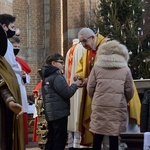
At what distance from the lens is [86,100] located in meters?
7.10

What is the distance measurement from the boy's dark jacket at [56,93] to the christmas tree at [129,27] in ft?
12.6

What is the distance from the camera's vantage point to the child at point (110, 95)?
5.80m

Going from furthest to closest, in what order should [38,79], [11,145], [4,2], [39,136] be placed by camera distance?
[38,79]
[4,2]
[39,136]
[11,145]

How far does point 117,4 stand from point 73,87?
4847 millimetres

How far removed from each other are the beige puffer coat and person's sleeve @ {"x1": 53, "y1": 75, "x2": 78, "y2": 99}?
1.81 feet

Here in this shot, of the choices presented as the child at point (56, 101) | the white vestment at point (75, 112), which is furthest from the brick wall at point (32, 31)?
the child at point (56, 101)

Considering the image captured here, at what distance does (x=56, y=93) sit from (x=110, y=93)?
111cm

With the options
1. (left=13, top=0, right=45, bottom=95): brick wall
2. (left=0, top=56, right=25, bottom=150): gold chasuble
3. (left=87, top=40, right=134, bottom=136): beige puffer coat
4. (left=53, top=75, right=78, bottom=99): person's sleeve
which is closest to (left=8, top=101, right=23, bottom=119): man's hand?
(left=0, top=56, right=25, bottom=150): gold chasuble

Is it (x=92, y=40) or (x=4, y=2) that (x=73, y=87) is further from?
(x=4, y=2)

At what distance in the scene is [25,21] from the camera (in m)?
14.5

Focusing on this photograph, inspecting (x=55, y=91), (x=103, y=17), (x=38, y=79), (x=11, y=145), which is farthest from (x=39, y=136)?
(x=38, y=79)

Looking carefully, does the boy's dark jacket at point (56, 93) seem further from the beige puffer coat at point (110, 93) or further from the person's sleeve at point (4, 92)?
the person's sleeve at point (4, 92)

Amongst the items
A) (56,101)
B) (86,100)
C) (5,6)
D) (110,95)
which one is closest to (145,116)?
(110,95)

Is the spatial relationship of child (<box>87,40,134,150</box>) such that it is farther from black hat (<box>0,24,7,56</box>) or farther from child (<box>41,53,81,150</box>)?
black hat (<box>0,24,7,56</box>)
